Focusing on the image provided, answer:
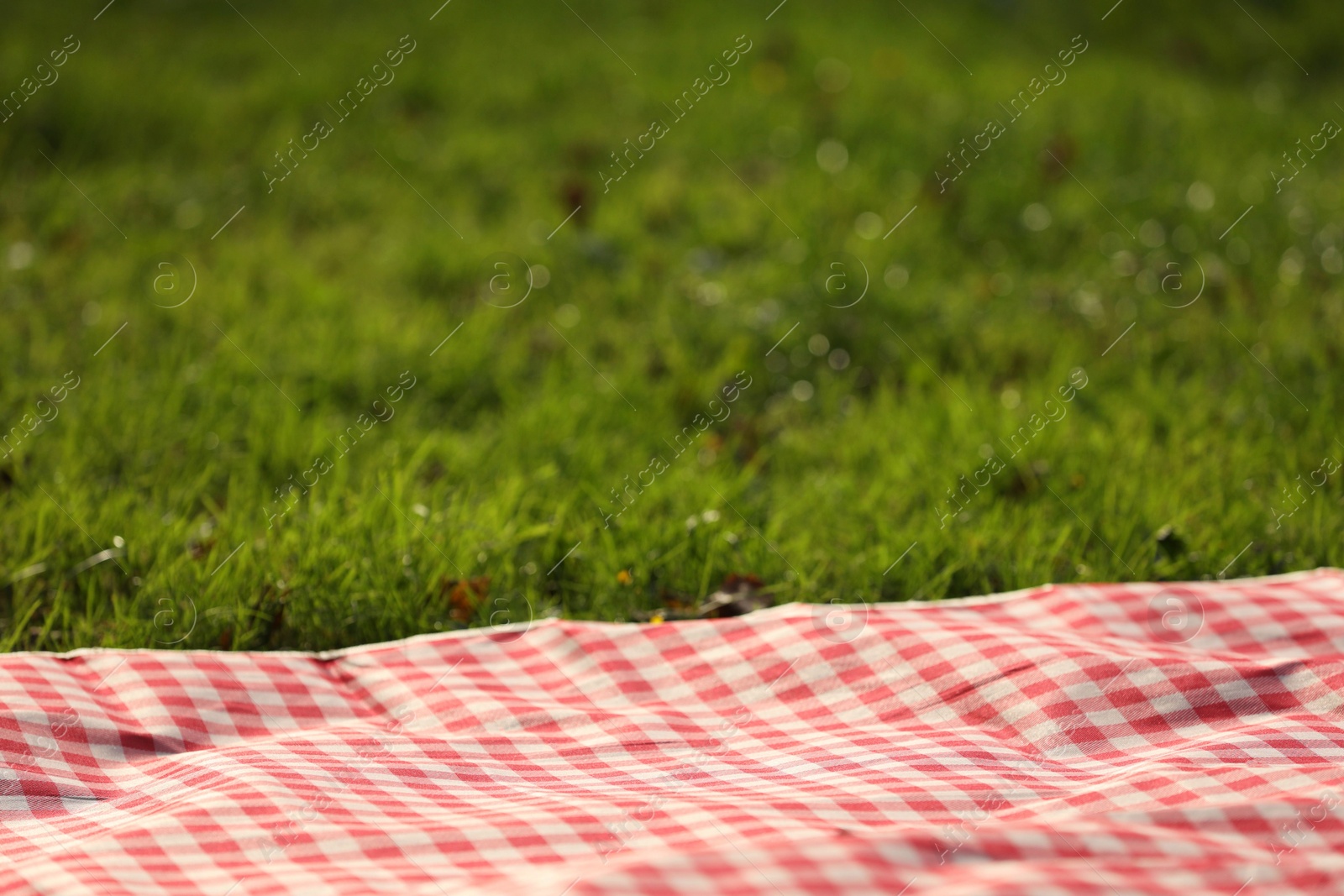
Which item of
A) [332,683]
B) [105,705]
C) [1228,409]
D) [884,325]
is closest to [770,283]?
[884,325]

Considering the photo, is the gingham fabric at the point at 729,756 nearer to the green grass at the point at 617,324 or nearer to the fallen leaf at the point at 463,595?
the fallen leaf at the point at 463,595

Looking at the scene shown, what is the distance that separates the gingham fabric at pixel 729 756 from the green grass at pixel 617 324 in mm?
374

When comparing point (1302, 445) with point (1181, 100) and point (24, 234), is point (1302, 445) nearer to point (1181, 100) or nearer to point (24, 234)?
point (1181, 100)

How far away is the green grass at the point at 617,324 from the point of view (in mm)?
2725

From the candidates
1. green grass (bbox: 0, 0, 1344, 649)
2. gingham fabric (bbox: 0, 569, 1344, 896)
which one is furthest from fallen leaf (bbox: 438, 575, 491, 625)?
gingham fabric (bbox: 0, 569, 1344, 896)

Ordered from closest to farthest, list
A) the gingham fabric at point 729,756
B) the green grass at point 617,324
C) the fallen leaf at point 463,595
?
1. the gingham fabric at point 729,756
2. the fallen leaf at point 463,595
3. the green grass at point 617,324

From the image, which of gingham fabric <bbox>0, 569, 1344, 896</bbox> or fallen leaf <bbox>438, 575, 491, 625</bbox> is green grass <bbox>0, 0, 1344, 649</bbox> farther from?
gingham fabric <bbox>0, 569, 1344, 896</bbox>

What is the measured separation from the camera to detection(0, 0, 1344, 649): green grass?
2725 millimetres

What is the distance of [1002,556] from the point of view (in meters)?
2.75

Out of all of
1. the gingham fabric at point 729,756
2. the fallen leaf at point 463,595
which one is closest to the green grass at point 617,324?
the fallen leaf at point 463,595

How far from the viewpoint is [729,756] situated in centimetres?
189

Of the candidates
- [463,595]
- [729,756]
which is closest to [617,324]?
[463,595]

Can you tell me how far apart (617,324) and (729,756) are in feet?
7.72

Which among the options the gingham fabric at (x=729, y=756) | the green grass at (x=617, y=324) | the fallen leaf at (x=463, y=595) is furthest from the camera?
the green grass at (x=617, y=324)
